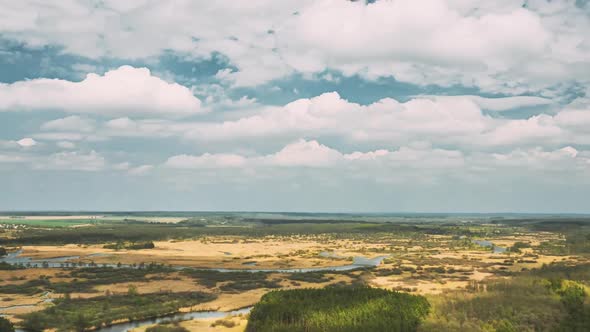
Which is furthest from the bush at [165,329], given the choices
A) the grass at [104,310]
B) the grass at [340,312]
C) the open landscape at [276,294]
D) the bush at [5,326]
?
the bush at [5,326]

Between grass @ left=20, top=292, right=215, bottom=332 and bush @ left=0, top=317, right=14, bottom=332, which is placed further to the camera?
grass @ left=20, top=292, right=215, bottom=332

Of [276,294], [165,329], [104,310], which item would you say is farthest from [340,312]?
[104,310]

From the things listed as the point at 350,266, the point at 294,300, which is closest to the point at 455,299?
the point at 294,300

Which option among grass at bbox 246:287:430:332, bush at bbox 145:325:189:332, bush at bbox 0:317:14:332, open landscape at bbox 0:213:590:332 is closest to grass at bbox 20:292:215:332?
open landscape at bbox 0:213:590:332

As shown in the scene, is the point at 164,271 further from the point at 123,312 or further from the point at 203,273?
the point at 123,312

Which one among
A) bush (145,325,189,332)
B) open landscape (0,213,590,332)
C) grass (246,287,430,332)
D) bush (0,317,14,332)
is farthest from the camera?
bush (145,325,189,332)

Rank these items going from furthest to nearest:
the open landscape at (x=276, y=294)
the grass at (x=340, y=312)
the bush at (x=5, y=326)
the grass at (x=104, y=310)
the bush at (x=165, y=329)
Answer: the grass at (x=104, y=310) < the bush at (x=165, y=329) < the open landscape at (x=276, y=294) < the bush at (x=5, y=326) < the grass at (x=340, y=312)

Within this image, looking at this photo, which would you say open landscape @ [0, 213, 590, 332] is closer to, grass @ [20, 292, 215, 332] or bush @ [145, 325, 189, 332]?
grass @ [20, 292, 215, 332]

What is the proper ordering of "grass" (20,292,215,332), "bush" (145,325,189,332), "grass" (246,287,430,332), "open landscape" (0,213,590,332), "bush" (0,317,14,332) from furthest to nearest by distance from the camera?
"grass" (20,292,215,332), "bush" (145,325,189,332), "open landscape" (0,213,590,332), "bush" (0,317,14,332), "grass" (246,287,430,332)

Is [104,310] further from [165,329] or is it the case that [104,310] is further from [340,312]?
[340,312]

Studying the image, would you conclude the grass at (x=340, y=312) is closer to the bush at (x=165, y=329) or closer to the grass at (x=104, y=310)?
the bush at (x=165, y=329)

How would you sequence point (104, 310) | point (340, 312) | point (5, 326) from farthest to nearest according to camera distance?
point (104, 310) < point (340, 312) < point (5, 326)
